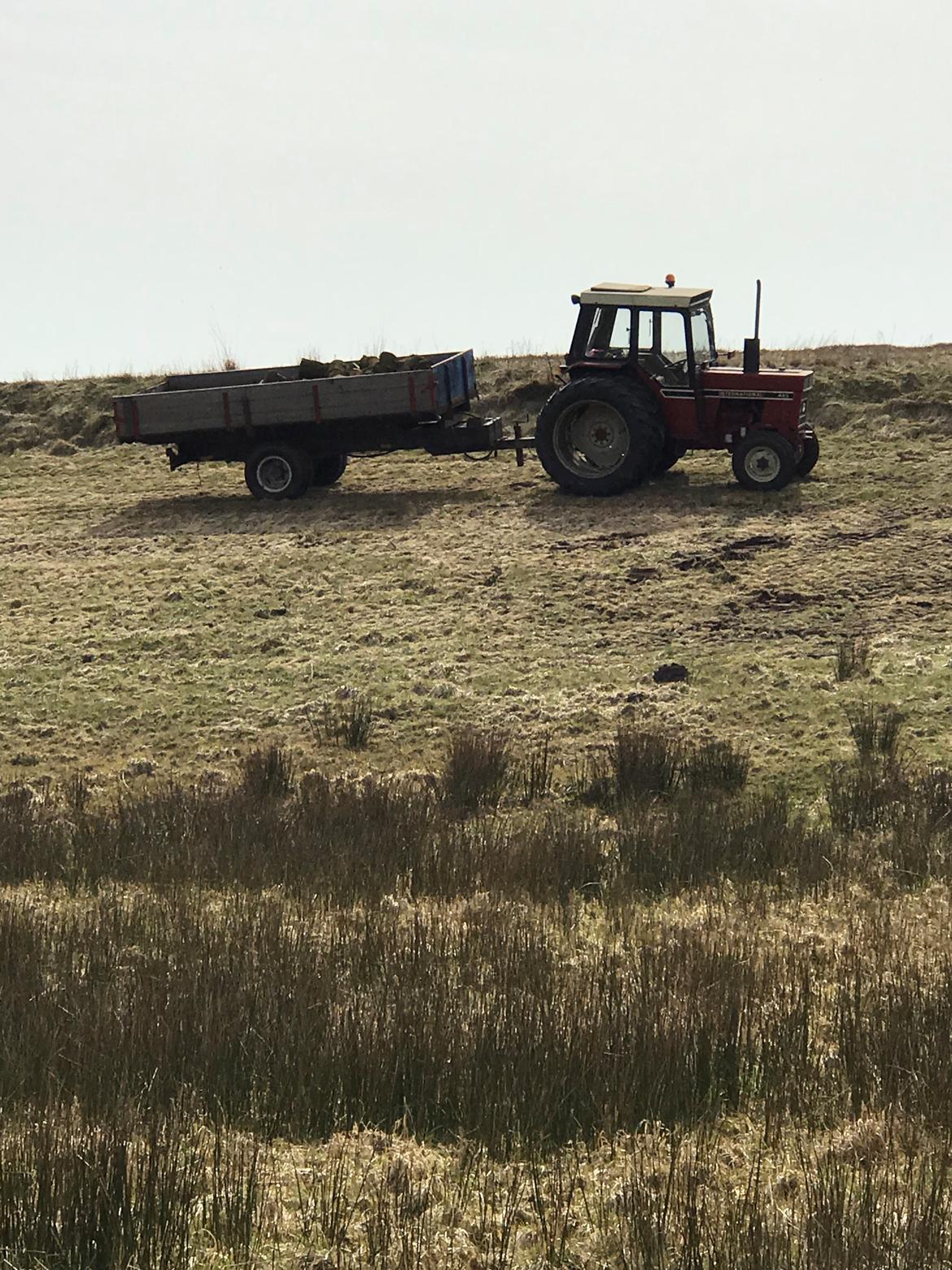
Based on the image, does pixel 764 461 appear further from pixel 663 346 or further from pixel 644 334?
pixel 644 334

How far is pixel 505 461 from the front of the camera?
21.0 metres

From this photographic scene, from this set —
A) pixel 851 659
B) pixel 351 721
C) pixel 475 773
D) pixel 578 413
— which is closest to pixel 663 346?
pixel 578 413

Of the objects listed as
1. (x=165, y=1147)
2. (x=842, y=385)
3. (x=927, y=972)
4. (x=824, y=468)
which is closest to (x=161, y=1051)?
(x=165, y=1147)

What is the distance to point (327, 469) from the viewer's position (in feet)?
66.1

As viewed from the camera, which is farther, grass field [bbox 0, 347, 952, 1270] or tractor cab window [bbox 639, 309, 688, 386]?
tractor cab window [bbox 639, 309, 688, 386]

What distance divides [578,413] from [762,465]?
87.6 inches

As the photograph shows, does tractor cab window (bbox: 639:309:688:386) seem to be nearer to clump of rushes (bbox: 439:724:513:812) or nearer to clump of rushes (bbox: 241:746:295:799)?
clump of rushes (bbox: 439:724:513:812)

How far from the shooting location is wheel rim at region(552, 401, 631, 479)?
17.9 meters

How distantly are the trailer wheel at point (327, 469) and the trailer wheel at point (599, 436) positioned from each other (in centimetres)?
319

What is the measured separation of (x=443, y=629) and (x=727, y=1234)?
34.8 ft

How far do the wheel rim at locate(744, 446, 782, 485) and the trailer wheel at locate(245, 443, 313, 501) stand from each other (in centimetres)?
550

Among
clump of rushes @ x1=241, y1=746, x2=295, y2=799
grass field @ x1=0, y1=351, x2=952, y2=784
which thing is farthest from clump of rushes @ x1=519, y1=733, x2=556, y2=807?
clump of rushes @ x1=241, y1=746, x2=295, y2=799

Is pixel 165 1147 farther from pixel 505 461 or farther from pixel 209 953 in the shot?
pixel 505 461

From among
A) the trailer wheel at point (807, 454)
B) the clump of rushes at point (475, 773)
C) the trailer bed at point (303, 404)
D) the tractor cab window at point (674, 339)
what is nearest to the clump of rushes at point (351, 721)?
the clump of rushes at point (475, 773)
